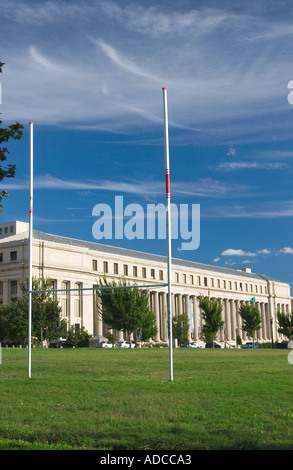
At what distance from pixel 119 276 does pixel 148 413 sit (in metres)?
90.2

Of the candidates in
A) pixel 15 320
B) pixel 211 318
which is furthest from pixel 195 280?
pixel 15 320

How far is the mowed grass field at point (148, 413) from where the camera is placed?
838 centimetres

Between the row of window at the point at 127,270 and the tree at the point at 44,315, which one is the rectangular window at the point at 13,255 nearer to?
the row of window at the point at 127,270

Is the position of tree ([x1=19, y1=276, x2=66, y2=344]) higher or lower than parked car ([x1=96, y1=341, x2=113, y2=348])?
higher

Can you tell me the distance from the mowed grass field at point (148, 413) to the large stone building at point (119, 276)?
179ft

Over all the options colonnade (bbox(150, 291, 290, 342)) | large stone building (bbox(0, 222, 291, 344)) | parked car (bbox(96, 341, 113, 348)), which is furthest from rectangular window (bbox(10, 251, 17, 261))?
colonnade (bbox(150, 291, 290, 342))

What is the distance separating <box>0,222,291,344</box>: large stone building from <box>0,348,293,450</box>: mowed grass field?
54532 millimetres

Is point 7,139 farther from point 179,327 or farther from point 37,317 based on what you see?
point 179,327

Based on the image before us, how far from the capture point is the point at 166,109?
18.8 meters

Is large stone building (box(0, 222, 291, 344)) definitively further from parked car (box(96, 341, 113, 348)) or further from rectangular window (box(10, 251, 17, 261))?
parked car (box(96, 341, 113, 348))

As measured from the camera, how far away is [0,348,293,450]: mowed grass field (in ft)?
27.5

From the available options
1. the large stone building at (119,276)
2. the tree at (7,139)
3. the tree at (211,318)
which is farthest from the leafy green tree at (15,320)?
the tree at (7,139)

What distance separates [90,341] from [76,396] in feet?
205
